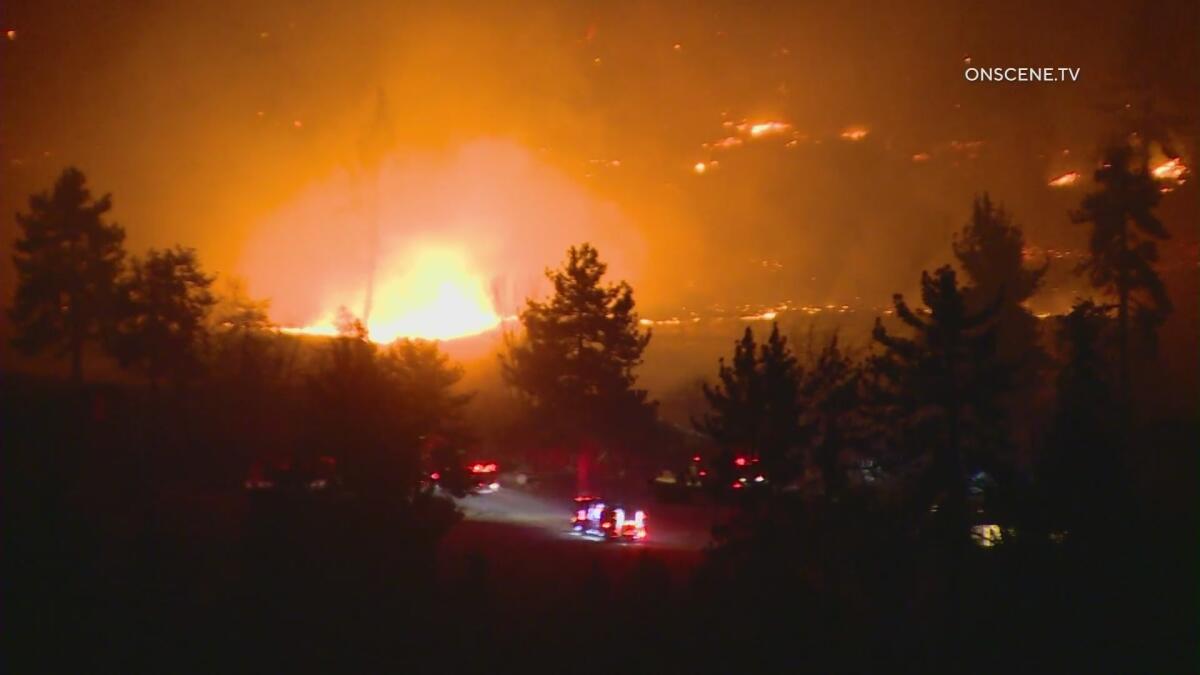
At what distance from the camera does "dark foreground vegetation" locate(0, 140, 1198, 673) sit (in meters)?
20.1

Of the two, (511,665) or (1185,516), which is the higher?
(1185,516)

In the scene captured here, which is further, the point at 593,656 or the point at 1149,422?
the point at 1149,422

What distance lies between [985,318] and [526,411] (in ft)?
147

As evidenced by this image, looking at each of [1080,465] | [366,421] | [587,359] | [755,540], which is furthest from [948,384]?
[587,359]

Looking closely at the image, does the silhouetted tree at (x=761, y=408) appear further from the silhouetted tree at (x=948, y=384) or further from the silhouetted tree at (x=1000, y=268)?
the silhouetted tree at (x=1000, y=268)

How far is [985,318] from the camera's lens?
28859 mm

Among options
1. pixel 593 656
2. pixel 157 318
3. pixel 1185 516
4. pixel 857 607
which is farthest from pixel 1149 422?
pixel 157 318

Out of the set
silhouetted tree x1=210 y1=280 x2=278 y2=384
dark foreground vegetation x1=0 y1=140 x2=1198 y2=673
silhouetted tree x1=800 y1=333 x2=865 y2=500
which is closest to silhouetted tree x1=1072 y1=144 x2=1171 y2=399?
dark foreground vegetation x1=0 y1=140 x2=1198 y2=673

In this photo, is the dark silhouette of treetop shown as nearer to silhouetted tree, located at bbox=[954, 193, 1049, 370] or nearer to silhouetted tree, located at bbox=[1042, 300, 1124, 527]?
silhouetted tree, located at bbox=[954, 193, 1049, 370]

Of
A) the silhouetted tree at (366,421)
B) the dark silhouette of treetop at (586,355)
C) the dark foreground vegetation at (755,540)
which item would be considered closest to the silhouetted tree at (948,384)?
the dark foreground vegetation at (755,540)

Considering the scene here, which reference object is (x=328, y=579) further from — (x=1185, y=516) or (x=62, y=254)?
(x=62, y=254)

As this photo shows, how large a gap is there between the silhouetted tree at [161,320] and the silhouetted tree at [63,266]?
229cm

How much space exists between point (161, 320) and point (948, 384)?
168 feet

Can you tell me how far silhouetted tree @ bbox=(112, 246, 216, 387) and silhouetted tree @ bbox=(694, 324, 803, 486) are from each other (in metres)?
44.0
